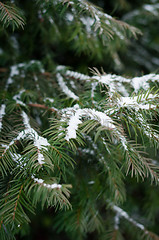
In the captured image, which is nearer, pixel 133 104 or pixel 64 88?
pixel 133 104

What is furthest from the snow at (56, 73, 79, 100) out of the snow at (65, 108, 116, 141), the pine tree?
the snow at (65, 108, 116, 141)

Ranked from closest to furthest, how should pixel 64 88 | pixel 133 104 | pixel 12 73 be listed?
pixel 133 104 → pixel 64 88 → pixel 12 73

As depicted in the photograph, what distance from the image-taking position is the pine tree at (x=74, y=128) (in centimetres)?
64

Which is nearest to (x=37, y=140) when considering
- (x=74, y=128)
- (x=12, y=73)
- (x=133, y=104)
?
(x=74, y=128)

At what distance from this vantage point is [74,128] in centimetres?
65

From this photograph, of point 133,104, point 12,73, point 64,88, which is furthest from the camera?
point 12,73

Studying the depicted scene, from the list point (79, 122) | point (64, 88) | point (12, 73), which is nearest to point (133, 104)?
point (79, 122)

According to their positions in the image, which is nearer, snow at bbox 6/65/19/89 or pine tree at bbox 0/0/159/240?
pine tree at bbox 0/0/159/240

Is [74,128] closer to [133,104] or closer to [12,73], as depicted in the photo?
[133,104]

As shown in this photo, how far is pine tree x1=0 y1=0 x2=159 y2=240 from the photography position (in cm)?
64

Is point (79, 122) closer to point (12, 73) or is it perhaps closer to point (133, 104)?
point (133, 104)

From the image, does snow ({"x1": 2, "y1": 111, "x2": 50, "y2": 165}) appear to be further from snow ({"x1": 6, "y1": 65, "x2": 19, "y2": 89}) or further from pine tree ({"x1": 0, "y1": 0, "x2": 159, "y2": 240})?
snow ({"x1": 6, "y1": 65, "x2": 19, "y2": 89})

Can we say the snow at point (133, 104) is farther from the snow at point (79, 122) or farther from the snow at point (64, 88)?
the snow at point (64, 88)

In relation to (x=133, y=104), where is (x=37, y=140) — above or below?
below
